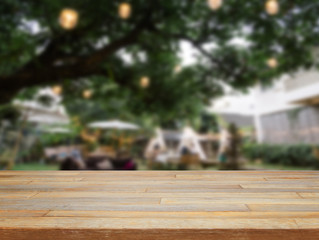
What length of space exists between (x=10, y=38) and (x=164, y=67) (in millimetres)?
3875

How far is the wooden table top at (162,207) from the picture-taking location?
791mm

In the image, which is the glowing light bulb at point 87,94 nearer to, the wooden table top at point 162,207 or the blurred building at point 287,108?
the blurred building at point 287,108

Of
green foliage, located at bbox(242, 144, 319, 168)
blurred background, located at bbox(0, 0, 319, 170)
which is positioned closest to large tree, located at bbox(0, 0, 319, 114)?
blurred background, located at bbox(0, 0, 319, 170)

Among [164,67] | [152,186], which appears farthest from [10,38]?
[152,186]

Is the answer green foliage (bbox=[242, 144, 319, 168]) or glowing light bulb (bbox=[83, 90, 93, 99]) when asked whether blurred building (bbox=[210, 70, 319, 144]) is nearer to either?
green foliage (bbox=[242, 144, 319, 168])

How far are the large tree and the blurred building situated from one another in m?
1.49

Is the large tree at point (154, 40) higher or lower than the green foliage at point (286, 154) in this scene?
higher

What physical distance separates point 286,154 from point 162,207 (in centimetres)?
1013

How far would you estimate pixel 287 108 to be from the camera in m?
11.0

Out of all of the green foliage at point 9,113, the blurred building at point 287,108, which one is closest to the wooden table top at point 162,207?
the blurred building at point 287,108

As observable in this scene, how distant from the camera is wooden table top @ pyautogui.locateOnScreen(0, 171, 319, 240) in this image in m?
0.79

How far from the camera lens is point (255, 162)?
11836mm

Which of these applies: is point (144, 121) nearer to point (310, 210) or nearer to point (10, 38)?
point (10, 38)

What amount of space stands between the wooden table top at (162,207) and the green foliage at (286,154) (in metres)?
8.49
